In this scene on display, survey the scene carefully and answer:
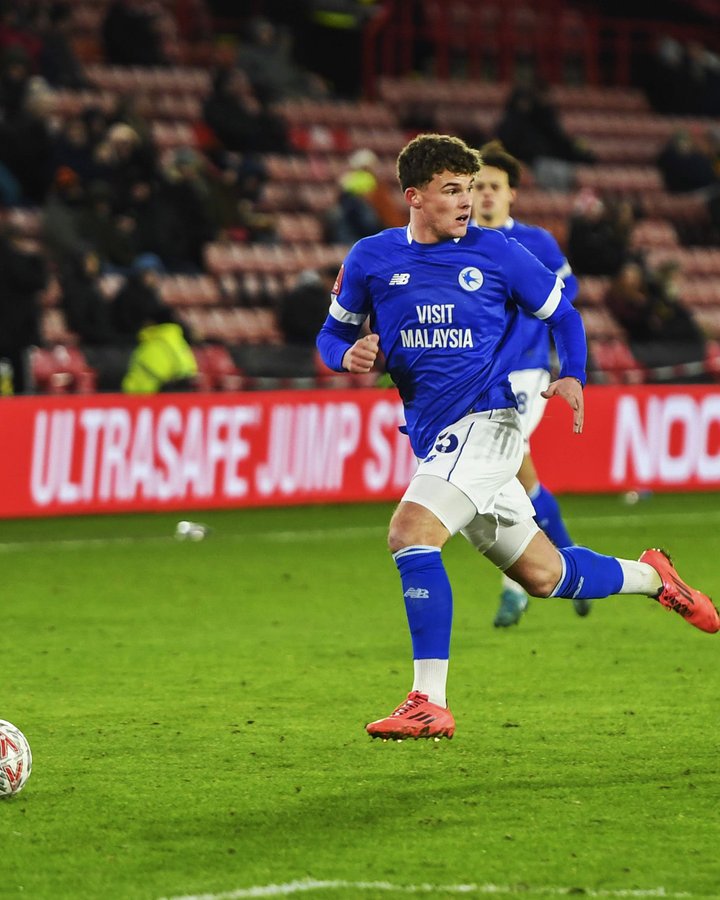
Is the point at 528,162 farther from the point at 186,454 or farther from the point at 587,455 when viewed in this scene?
the point at 186,454

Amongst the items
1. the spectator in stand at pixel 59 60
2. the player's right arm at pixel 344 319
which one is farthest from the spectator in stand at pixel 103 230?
the player's right arm at pixel 344 319

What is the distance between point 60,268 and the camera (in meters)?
16.6

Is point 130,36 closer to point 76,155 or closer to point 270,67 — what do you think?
point 270,67

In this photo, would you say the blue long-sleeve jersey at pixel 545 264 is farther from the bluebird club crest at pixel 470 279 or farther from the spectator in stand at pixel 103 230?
the spectator in stand at pixel 103 230

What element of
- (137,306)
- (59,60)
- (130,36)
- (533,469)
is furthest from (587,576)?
(130,36)

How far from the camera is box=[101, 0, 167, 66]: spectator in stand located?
810 inches

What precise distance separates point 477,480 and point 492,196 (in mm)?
2984

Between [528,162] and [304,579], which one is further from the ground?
[528,162]

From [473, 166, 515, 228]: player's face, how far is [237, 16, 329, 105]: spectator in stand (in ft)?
41.3

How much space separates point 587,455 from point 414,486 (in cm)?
1019

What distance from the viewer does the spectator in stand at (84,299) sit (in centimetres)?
1633

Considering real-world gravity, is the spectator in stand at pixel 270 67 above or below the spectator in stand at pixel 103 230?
above

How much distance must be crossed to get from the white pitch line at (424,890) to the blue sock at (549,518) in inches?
179

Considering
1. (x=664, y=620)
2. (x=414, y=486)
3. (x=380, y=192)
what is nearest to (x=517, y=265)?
(x=414, y=486)
